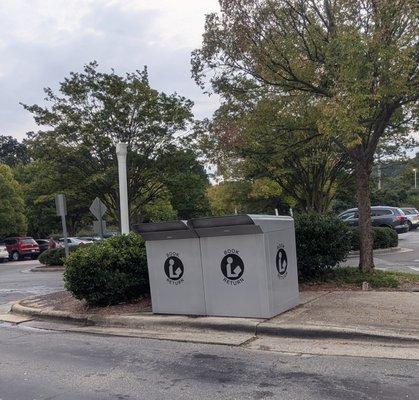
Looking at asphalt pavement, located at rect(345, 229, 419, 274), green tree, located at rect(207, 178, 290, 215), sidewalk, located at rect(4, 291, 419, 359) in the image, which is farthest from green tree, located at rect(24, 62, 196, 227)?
sidewalk, located at rect(4, 291, 419, 359)

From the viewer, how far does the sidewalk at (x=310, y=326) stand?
21.9 feet

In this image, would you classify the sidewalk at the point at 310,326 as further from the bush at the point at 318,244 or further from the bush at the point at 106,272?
the bush at the point at 318,244

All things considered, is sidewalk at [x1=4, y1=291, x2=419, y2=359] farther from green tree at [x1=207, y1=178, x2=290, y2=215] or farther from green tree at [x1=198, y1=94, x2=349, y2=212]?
green tree at [x1=207, y1=178, x2=290, y2=215]

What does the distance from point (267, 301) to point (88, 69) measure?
1788 cm

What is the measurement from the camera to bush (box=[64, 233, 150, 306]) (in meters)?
9.53

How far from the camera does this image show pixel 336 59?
9.45 metres

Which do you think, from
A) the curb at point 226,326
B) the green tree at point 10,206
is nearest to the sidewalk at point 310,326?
the curb at point 226,326

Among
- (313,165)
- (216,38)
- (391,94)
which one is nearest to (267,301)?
(391,94)

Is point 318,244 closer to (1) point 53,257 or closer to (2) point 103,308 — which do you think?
(2) point 103,308

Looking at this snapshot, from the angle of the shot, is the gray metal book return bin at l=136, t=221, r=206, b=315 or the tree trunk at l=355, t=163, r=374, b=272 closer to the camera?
the gray metal book return bin at l=136, t=221, r=206, b=315

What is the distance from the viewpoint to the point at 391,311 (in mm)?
7883

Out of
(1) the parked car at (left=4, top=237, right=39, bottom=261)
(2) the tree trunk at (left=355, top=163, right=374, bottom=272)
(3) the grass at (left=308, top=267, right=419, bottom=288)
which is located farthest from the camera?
(1) the parked car at (left=4, top=237, right=39, bottom=261)

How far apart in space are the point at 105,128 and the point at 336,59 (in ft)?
49.7

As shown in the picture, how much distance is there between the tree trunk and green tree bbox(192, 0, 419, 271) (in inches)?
0.8
